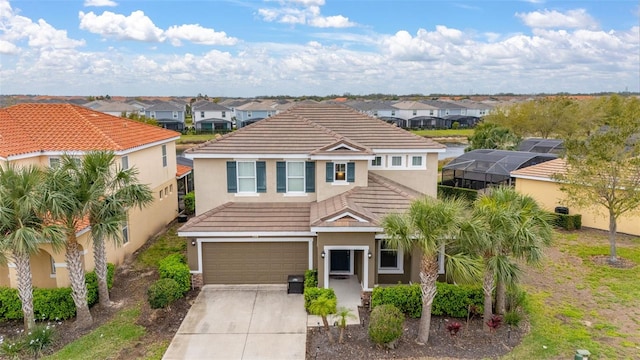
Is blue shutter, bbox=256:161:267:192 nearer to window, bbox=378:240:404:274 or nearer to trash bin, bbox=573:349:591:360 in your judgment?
window, bbox=378:240:404:274

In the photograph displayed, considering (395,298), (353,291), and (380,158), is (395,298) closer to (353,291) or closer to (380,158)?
(353,291)

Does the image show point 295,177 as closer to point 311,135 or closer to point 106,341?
point 311,135

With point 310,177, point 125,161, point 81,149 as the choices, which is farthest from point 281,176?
point 81,149

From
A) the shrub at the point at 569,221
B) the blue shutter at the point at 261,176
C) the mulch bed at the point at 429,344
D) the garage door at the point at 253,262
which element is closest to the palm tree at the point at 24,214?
the garage door at the point at 253,262

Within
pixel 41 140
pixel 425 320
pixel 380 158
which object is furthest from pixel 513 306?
pixel 41 140

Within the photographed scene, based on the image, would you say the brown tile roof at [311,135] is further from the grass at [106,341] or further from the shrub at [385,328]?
the shrub at [385,328]

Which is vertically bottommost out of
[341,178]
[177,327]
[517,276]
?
[177,327]
